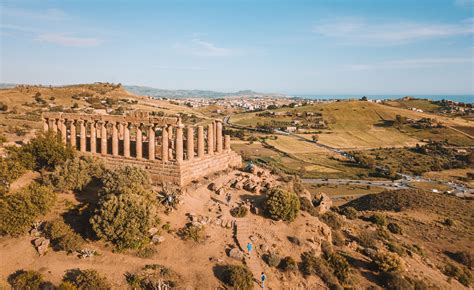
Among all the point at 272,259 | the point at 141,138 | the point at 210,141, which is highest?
the point at 141,138

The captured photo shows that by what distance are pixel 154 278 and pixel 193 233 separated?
15.6 feet

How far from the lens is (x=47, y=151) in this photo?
1196 inches

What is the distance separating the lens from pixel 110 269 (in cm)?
2116

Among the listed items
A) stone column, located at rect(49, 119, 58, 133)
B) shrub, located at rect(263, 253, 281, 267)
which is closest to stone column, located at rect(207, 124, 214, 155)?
shrub, located at rect(263, 253, 281, 267)

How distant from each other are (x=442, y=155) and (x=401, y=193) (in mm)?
55626

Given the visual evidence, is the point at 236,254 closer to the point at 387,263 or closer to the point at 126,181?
the point at 126,181

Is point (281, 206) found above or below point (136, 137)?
below

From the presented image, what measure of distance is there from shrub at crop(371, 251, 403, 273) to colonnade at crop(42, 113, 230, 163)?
57.5ft

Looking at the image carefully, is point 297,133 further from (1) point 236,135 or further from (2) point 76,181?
(2) point 76,181

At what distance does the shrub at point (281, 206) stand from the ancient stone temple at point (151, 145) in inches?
298

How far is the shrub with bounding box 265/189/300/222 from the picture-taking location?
27812 mm

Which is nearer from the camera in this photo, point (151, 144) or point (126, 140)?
point (151, 144)

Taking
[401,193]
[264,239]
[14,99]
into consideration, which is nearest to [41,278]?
A: [264,239]

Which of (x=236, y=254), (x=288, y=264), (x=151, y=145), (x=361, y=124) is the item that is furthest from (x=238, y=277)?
(x=361, y=124)
